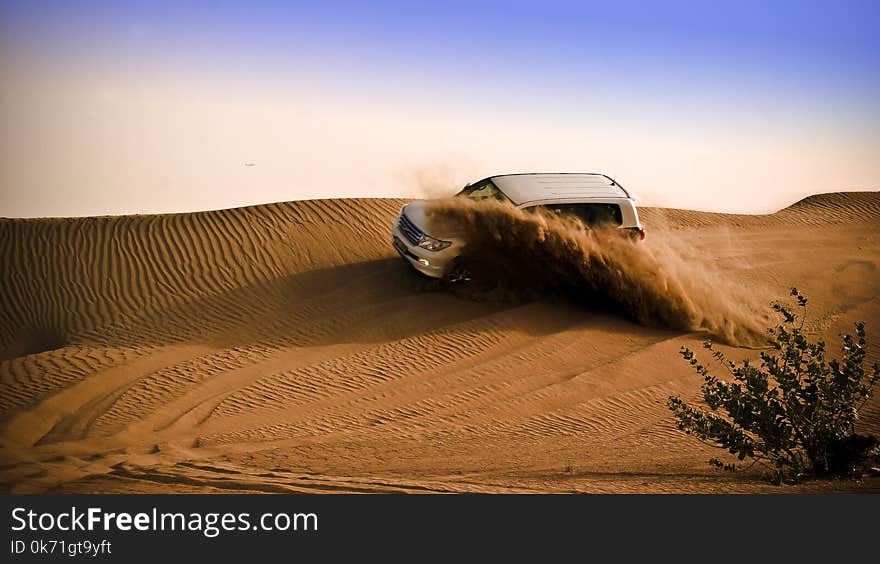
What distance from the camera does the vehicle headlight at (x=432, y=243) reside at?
12.1m

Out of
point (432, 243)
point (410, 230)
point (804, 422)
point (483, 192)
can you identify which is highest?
point (483, 192)

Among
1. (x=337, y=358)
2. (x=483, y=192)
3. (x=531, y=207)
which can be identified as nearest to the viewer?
(x=337, y=358)

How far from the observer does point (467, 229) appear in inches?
478

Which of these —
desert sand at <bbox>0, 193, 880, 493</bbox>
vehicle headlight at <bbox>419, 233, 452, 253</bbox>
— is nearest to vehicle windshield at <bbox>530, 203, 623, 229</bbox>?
desert sand at <bbox>0, 193, 880, 493</bbox>

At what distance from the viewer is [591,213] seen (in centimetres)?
1222

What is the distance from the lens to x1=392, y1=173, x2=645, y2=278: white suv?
1213cm

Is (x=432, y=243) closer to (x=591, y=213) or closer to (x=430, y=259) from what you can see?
(x=430, y=259)

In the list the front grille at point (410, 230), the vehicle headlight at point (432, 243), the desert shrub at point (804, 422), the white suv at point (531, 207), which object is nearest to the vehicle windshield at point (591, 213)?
the white suv at point (531, 207)

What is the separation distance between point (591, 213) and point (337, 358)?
4.16 metres

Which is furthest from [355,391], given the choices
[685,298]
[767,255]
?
[767,255]

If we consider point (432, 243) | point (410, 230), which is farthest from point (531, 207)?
point (410, 230)

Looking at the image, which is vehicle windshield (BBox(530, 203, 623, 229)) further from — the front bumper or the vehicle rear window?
the front bumper

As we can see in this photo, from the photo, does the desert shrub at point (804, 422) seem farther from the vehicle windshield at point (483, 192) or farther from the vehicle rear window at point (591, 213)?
the vehicle windshield at point (483, 192)

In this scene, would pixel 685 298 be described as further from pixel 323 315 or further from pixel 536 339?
pixel 323 315
